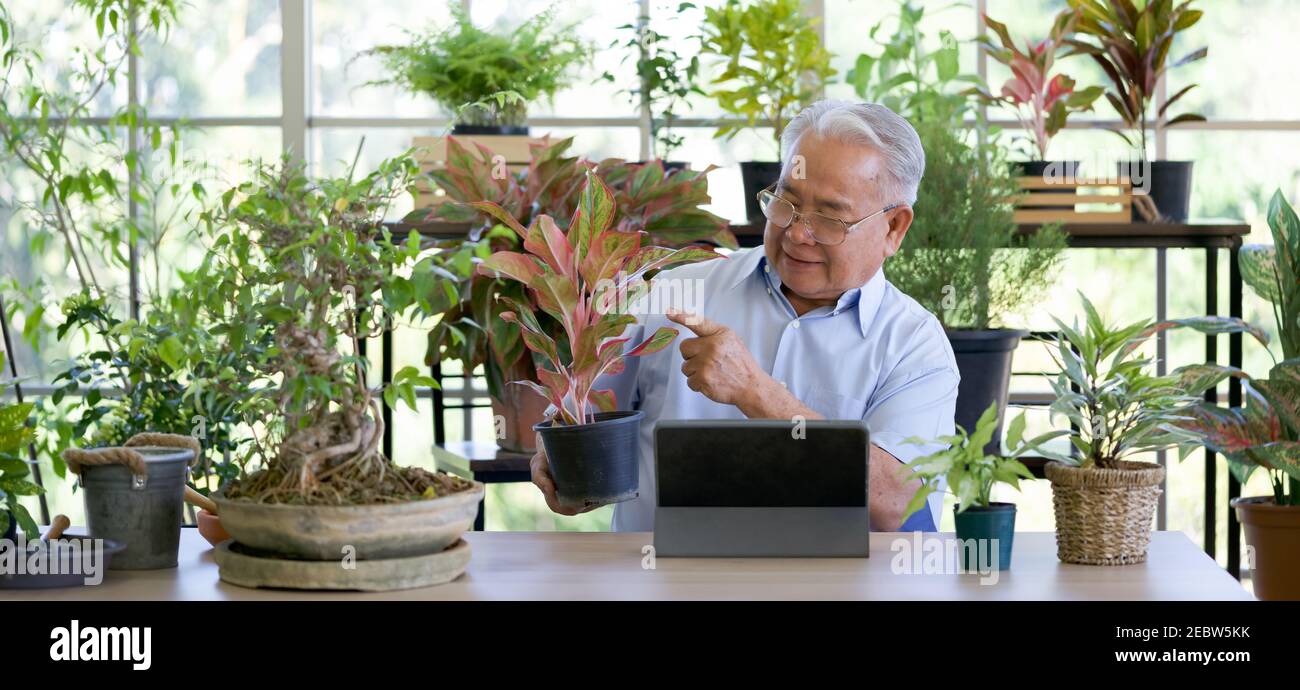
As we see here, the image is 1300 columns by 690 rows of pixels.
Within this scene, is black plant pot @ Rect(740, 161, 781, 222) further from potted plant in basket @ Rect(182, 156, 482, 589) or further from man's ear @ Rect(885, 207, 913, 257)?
potted plant in basket @ Rect(182, 156, 482, 589)

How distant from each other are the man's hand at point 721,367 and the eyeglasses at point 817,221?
394 millimetres

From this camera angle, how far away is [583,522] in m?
4.70

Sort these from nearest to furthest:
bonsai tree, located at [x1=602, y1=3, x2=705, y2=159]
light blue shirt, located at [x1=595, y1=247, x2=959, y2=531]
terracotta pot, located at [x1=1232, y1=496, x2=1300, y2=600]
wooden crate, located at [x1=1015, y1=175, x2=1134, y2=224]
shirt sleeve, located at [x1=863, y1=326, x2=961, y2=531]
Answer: shirt sleeve, located at [x1=863, y1=326, x2=961, y2=531]
light blue shirt, located at [x1=595, y1=247, x2=959, y2=531]
terracotta pot, located at [x1=1232, y1=496, x2=1300, y2=600]
wooden crate, located at [x1=1015, y1=175, x2=1134, y2=224]
bonsai tree, located at [x1=602, y1=3, x2=705, y2=159]

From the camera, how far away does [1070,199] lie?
3742 mm

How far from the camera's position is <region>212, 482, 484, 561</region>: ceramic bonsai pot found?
1.55 metres

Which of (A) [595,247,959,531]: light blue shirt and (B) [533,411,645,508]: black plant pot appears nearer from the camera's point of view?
(B) [533,411,645,508]: black plant pot

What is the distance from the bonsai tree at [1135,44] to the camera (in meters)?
3.84

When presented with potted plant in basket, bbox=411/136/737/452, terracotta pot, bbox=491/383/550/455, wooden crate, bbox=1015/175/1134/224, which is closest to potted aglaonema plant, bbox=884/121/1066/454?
wooden crate, bbox=1015/175/1134/224

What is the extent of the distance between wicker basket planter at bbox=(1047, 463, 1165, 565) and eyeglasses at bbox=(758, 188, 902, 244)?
862 mm

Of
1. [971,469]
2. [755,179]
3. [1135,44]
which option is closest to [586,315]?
[971,469]

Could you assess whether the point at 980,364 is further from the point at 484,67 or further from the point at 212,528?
the point at 212,528

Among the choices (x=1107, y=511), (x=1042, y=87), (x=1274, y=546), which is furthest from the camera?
(x=1042, y=87)

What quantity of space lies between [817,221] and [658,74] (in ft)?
5.69

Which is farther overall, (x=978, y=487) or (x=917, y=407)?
(x=917, y=407)
